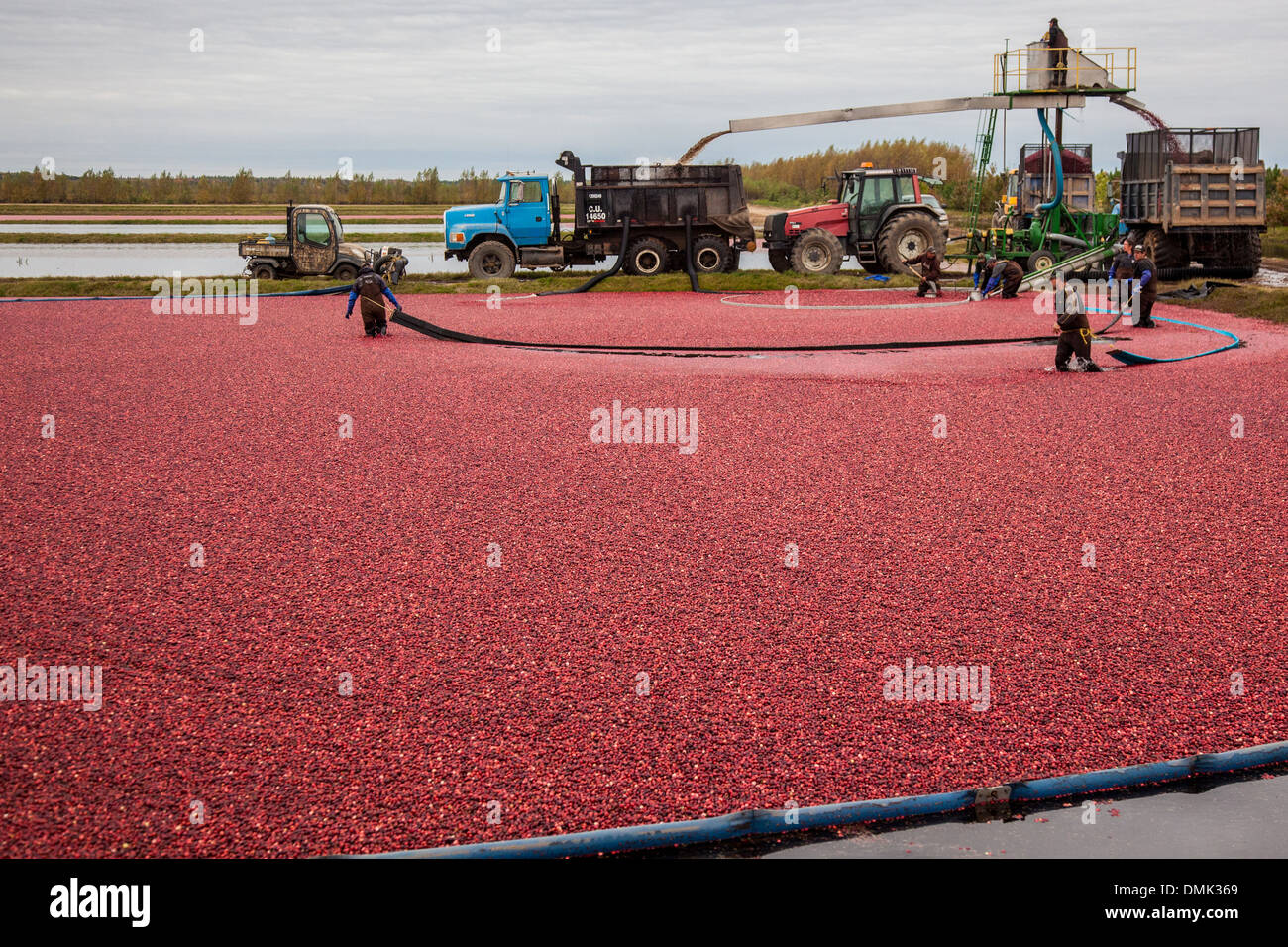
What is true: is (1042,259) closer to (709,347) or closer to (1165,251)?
(1165,251)

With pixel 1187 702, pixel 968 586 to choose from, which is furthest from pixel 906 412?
pixel 1187 702

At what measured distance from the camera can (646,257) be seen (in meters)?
30.7

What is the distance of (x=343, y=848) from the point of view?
176 inches

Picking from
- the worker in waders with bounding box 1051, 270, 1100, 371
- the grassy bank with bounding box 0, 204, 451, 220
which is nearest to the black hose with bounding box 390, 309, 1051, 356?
the worker in waders with bounding box 1051, 270, 1100, 371

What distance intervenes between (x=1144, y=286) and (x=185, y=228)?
55187 mm

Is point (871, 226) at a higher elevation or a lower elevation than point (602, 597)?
higher

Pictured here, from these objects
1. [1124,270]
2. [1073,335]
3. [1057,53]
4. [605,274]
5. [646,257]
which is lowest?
[1073,335]

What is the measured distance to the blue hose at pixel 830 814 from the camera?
4422 millimetres

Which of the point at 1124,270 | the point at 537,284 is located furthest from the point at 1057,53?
the point at 537,284

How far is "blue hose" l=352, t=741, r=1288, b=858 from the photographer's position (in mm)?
4422
